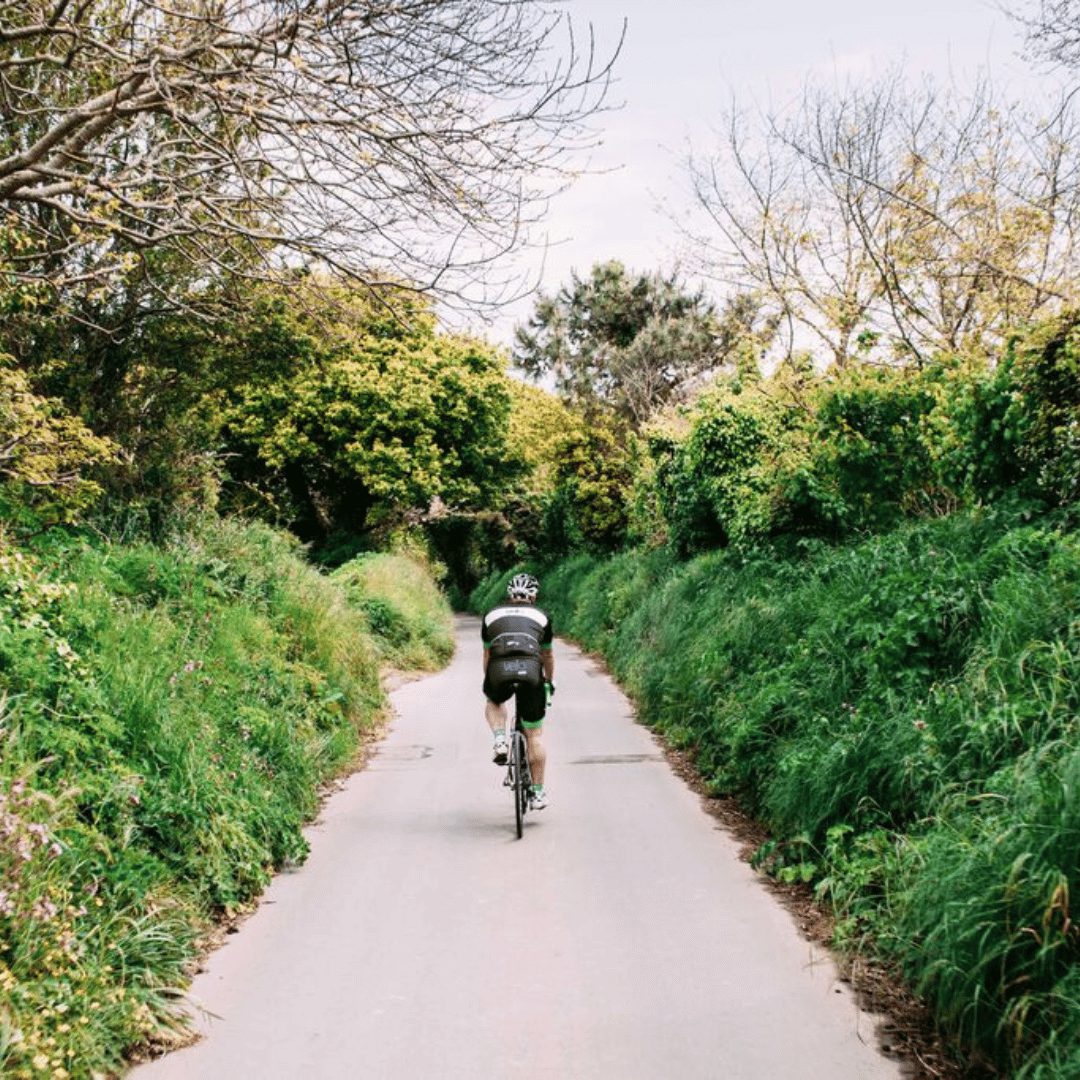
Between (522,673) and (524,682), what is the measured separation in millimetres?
76

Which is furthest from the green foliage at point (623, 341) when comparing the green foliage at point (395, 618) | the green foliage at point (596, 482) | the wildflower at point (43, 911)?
the wildflower at point (43, 911)

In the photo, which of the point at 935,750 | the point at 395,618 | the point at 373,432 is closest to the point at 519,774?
the point at 935,750

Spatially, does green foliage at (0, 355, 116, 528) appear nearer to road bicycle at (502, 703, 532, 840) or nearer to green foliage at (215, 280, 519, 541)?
road bicycle at (502, 703, 532, 840)

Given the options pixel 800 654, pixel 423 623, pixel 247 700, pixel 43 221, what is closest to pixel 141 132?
pixel 43 221

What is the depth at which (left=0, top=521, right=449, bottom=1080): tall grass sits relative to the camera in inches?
151

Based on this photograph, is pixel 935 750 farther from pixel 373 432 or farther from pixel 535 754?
pixel 373 432

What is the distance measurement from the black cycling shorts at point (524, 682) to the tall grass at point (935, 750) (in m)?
1.75

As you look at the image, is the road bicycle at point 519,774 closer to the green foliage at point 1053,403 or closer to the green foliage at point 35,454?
the green foliage at point 35,454

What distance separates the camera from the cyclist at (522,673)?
7.70m

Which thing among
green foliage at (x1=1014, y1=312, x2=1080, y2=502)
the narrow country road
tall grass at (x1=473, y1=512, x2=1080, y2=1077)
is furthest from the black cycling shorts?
green foliage at (x1=1014, y1=312, x2=1080, y2=502)

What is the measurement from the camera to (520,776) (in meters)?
7.32

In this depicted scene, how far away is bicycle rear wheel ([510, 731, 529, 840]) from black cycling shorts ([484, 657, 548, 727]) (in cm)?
18

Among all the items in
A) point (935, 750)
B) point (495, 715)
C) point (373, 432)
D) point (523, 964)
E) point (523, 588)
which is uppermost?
point (373, 432)

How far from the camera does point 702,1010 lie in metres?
4.37
